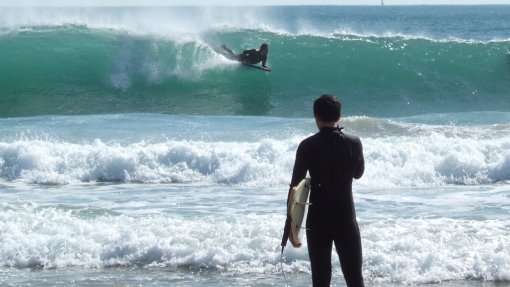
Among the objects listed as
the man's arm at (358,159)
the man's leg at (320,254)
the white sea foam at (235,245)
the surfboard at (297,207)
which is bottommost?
the white sea foam at (235,245)

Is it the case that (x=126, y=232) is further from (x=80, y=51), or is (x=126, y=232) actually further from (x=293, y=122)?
(x=80, y=51)

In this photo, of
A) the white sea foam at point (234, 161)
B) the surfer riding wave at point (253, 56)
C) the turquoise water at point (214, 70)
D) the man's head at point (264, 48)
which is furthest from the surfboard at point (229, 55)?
the white sea foam at point (234, 161)

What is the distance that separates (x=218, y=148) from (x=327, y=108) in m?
8.96

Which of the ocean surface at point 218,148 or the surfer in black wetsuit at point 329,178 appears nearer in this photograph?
the surfer in black wetsuit at point 329,178

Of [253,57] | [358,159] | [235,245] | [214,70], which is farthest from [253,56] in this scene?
[358,159]

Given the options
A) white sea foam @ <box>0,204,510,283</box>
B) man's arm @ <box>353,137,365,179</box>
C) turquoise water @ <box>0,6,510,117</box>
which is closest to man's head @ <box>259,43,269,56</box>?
turquoise water @ <box>0,6,510,117</box>

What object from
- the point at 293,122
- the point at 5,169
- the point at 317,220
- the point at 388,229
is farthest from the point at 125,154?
the point at 317,220

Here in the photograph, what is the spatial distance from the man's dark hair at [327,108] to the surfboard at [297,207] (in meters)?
0.39

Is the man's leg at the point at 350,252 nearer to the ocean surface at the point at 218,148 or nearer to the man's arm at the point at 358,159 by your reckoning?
the man's arm at the point at 358,159

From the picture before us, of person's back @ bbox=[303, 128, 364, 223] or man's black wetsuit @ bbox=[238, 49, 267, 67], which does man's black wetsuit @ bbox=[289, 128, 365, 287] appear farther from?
man's black wetsuit @ bbox=[238, 49, 267, 67]

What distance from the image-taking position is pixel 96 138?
16.5 metres

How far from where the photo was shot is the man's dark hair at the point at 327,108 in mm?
5645

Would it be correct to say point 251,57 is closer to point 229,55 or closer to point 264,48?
point 264,48

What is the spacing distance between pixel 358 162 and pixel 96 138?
1121cm
